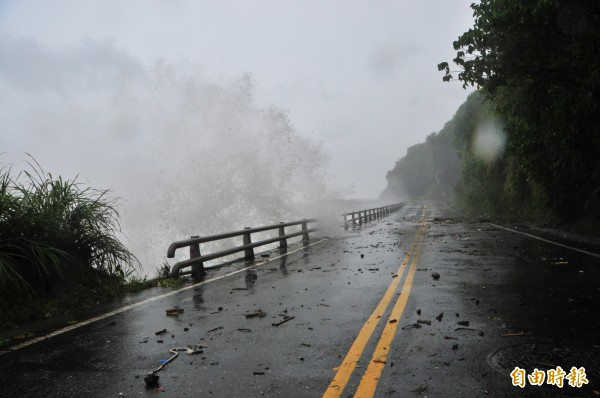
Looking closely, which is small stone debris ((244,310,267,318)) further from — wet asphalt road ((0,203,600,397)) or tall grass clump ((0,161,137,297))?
tall grass clump ((0,161,137,297))

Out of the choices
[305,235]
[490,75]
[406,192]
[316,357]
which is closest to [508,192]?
[305,235]

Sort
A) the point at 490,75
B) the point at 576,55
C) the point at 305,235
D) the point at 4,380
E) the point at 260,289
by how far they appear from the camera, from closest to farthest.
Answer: the point at 4,380
the point at 260,289
the point at 576,55
the point at 490,75
the point at 305,235

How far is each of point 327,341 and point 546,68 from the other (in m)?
10.3

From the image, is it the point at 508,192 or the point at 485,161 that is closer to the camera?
the point at 508,192

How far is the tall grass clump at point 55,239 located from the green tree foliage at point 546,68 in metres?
9.71

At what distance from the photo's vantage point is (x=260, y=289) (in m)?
8.44

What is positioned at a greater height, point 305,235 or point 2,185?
point 2,185

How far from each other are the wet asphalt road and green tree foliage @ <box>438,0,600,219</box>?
496cm

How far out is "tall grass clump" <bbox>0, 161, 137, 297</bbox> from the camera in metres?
7.03

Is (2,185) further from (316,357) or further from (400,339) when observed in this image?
(400,339)

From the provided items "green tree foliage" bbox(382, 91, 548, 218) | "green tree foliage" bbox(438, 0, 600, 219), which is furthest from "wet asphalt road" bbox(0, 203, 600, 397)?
"green tree foliage" bbox(382, 91, 548, 218)

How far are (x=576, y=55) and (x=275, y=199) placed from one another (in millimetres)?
34192

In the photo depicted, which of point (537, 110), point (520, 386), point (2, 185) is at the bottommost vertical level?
point (520, 386)

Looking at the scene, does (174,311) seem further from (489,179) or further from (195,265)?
(489,179)
